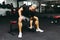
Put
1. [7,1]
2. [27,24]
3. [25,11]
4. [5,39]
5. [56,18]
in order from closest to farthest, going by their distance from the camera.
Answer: [5,39]
[25,11]
[27,24]
[56,18]
[7,1]

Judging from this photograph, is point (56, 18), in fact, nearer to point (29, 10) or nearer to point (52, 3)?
point (29, 10)

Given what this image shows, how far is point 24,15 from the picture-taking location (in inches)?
284

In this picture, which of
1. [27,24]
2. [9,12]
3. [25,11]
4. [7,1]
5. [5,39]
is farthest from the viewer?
[7,1]

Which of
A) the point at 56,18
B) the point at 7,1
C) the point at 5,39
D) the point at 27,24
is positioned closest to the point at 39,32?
the point at 27,24

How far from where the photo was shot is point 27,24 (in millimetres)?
8016

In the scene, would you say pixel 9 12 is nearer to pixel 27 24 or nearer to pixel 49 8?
pixel 49 8

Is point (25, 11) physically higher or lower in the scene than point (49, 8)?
higher

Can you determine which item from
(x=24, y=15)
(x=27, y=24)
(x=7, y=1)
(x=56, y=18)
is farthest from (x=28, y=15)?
(x=7, y=1)

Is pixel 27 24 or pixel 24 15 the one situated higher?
pixel 24 15

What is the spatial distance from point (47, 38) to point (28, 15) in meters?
1.35

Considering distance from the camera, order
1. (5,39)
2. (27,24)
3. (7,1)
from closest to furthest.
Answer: (5,39)
(27,24)
(7,1)

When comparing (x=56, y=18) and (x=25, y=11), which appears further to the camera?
(x=56, y=18)

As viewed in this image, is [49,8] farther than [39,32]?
Yes

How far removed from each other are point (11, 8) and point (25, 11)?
7.89 metres
